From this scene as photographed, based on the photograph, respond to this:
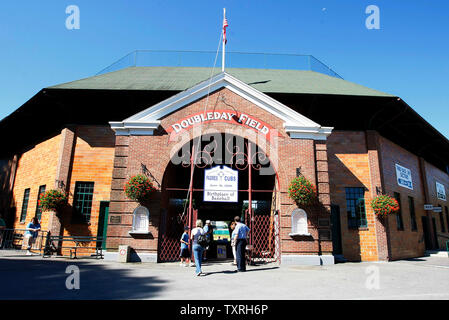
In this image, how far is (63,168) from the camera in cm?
1474

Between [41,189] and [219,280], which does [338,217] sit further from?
[41,189]

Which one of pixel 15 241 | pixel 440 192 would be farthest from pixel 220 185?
pixel 440 192

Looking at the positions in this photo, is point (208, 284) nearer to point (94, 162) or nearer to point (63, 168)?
point (94, 162)

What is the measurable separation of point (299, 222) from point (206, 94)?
7.02 metres

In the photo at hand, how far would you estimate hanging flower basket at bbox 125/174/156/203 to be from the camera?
1137 centimetres

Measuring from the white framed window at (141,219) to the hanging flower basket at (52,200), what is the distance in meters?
4.95

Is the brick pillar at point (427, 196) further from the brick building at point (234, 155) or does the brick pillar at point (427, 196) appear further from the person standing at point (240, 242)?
the person standing at point (240, 242)

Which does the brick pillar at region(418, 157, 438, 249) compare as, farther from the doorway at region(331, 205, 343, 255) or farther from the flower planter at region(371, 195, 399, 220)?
the doorway at region(331, 205, 343, 255)

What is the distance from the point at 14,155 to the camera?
20.7 m

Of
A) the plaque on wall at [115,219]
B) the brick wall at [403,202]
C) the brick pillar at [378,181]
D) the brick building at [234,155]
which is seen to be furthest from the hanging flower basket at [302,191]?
the plaque on wall at [115,219]

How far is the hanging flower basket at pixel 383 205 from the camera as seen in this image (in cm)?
1397

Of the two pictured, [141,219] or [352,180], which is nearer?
[141,219]
